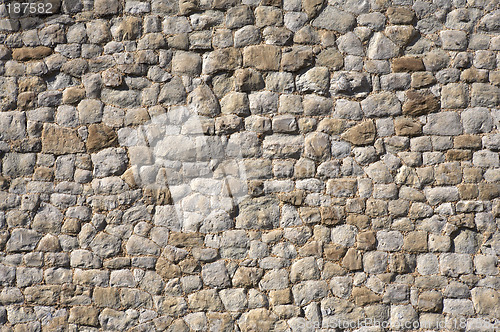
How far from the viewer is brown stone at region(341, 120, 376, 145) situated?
3299 mm

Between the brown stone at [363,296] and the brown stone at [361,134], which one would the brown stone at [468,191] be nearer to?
the brown stone at [361,134]

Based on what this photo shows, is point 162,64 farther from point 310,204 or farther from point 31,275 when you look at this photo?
point 31,275

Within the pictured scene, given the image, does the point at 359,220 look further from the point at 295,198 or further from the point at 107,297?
the point at 107,297

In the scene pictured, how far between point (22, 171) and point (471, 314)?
3.33 meters

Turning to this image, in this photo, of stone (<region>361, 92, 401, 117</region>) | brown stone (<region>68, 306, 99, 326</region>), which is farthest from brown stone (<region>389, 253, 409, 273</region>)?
brown stone (<region>68, 306, 99, 326</region>)

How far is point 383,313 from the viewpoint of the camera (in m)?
3.23

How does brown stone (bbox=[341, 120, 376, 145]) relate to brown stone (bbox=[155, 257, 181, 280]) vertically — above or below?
above

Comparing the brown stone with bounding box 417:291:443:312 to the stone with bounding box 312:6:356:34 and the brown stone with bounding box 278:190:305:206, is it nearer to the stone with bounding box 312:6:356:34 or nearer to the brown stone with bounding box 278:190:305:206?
the brown stone with bounding box 278:190:305:206

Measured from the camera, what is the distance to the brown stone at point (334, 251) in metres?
3.25

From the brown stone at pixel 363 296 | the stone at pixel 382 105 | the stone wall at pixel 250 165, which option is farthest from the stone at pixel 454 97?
the brown stone at pixel 363 296

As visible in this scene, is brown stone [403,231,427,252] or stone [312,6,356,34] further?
stone [312,6,356,34]

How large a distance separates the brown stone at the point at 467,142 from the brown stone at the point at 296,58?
1.18 m

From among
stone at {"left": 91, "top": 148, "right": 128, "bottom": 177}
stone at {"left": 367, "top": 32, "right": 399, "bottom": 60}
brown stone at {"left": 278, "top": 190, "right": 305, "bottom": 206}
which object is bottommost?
brown stone at {"left": 278, "top": 190, "right": 305, "bottom": 206}

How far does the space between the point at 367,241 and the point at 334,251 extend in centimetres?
24
